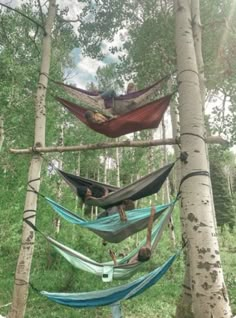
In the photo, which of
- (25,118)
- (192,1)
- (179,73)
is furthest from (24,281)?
(25,118)

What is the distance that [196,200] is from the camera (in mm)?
2111

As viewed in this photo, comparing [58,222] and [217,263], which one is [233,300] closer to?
[217,263]

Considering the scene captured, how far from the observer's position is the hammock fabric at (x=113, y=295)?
2564mm

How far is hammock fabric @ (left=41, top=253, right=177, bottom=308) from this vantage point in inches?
101

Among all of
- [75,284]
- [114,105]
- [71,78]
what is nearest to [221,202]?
[71,78]

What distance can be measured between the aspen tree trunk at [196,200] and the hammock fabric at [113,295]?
0.56m

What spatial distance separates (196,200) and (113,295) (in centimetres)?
115

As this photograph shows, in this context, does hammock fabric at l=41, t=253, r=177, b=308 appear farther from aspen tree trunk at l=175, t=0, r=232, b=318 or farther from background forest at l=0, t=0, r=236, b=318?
background forest at l=0, t=0, r=236, b=318

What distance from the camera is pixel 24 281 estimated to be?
3.23 metres

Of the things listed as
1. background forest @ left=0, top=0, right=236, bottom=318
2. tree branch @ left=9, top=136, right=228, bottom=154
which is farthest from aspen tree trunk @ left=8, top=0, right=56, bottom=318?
background forest @ left=0, top=0, right=236, bottom=318

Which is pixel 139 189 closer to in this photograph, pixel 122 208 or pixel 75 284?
pixel 122 208

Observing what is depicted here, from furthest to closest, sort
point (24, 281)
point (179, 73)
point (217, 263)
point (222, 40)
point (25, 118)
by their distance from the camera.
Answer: point (25, 118) < point (222, 40) < point (24, 281) < point (179, 73) < point (217, 263)

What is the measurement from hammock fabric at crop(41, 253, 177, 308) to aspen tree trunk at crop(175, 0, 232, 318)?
1.83ft

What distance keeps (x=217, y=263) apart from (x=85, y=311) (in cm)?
319
